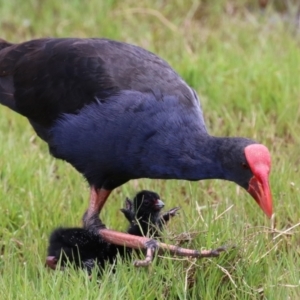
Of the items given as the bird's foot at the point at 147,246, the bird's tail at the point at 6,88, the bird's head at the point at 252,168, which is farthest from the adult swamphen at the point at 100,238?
the bird's tail at the point at 6,88

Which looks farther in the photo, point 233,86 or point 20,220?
point 233,86

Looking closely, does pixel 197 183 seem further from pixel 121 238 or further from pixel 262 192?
pixel 262 192

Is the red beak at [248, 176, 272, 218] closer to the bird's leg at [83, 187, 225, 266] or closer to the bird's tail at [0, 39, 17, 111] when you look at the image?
the bird's leg at [83, 187, 225, 266]

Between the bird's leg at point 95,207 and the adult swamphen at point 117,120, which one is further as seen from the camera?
the bird's leg at point 95,207

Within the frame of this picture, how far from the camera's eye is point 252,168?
3.93 metres

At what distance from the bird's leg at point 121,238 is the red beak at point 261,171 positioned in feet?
0.95

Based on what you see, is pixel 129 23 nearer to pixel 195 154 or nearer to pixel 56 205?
pixel 56 205

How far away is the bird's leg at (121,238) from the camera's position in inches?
155

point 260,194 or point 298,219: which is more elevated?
point 260,194

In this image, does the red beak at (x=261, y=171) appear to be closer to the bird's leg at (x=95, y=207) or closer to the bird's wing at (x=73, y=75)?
the bird's wing at (x=73, y=75)

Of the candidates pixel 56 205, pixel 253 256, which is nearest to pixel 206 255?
pixel 253 256

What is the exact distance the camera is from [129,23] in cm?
752

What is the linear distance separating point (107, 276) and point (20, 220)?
1.03m

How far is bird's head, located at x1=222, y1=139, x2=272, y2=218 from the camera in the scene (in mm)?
3922
